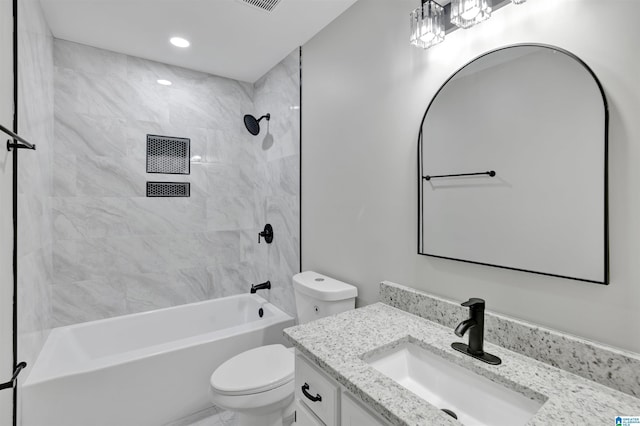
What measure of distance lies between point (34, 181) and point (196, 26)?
4.45 ft

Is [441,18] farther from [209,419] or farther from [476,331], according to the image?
[209,419]

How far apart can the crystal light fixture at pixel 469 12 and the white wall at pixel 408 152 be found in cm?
7

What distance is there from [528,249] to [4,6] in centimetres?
217

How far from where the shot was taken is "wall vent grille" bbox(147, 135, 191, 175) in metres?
2.59

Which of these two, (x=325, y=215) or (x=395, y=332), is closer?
(x=395, y=332)

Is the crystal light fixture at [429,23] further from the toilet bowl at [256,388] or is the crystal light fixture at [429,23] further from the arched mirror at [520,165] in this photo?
the toilet bowl at [256,388]

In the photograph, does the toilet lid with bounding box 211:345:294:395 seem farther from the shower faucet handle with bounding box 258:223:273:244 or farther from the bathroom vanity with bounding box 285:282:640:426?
the shower faucet handle with bounding box 258:223:273:244

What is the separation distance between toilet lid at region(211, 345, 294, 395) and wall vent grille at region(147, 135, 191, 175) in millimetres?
1726

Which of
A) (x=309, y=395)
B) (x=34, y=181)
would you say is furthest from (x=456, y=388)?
(x=34, y=181)

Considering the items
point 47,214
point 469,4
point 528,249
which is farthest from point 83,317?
point 469,4

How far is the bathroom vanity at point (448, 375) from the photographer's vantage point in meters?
0.79

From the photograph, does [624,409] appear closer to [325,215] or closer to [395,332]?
[395,332]

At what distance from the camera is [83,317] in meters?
2.35

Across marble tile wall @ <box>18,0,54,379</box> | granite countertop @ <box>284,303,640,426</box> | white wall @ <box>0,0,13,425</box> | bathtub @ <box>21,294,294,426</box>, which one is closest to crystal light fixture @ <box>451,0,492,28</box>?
granite countertop @ <box>284,303,640,426</box>
